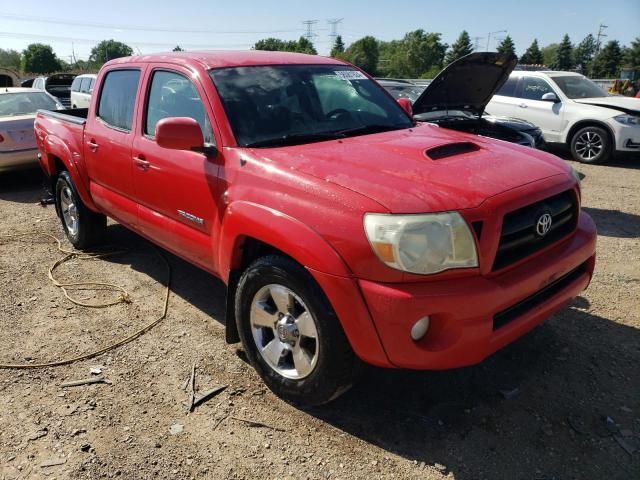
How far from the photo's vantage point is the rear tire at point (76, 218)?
5121 mm

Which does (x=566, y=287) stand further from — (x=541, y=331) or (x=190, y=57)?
(x=190, y=57)

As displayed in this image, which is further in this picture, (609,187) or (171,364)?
(609,187)

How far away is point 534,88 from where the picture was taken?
10547 mm

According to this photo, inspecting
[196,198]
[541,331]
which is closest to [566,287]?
[541,331]

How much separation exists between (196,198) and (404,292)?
5.24 ft

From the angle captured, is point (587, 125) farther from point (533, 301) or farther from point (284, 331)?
point (284, 331)

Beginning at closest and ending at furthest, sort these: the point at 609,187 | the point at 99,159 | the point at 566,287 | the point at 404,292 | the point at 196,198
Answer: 1. the point at 404,292
2. the point at 566,287
3. the point at 196,198
4. the point at 99,159
5. the point at 609,187

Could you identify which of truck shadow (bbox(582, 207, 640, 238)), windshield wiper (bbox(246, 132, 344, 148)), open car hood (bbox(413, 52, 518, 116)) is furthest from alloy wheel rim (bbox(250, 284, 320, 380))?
truck shadow (bbox(582, 207, 640, 238))

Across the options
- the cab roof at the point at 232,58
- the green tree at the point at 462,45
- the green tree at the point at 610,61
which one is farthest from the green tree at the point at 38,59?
the cab roof at the point at 232,58

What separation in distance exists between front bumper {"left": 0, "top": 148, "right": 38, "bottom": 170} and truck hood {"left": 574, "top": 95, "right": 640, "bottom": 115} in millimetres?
9691

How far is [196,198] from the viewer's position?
3279mm

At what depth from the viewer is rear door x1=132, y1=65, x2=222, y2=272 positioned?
10.5 ft

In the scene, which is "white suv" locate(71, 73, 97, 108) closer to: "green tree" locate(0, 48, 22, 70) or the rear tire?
the rear tire

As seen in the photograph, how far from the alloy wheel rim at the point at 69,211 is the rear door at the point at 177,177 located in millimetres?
1592
